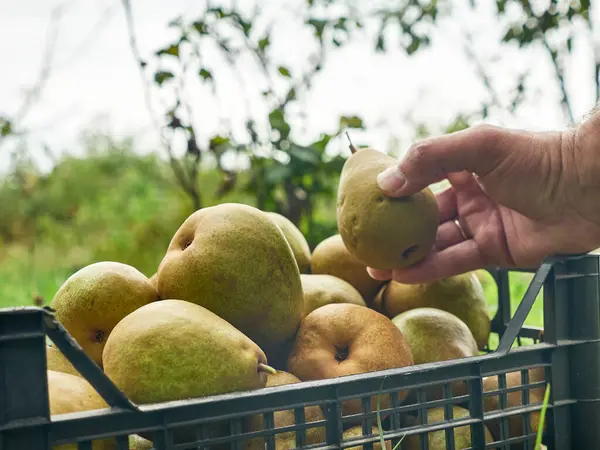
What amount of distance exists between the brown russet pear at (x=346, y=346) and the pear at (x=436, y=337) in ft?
0.37

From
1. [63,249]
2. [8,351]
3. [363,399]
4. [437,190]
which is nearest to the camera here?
[8,351]

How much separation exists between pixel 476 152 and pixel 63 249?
382 centimetres

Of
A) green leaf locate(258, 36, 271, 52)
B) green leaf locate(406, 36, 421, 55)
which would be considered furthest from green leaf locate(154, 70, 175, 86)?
green leaf locate(406, 36, 421, 55)

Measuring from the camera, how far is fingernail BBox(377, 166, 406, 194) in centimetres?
125

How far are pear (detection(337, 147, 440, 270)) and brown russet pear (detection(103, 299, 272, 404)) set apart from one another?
0.40 meters

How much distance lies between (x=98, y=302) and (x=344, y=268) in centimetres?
57

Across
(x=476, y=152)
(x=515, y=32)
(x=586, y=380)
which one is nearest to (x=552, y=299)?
(x=586, y=380)

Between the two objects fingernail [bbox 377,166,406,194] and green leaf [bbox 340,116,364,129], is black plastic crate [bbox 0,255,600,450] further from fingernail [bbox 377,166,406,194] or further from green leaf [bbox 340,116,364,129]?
green leaf [bbox 340,116,364,129]

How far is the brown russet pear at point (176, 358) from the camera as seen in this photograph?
36.6 inches

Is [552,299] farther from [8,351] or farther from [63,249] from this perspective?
[63,249]

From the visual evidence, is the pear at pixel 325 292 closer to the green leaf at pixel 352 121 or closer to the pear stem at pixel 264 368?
the pear stem at pixel 264 368

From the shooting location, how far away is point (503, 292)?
5.08 ft

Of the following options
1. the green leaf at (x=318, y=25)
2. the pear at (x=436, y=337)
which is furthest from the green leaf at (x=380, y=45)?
the pear at (x=436, y=337)

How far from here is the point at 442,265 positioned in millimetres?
1417
